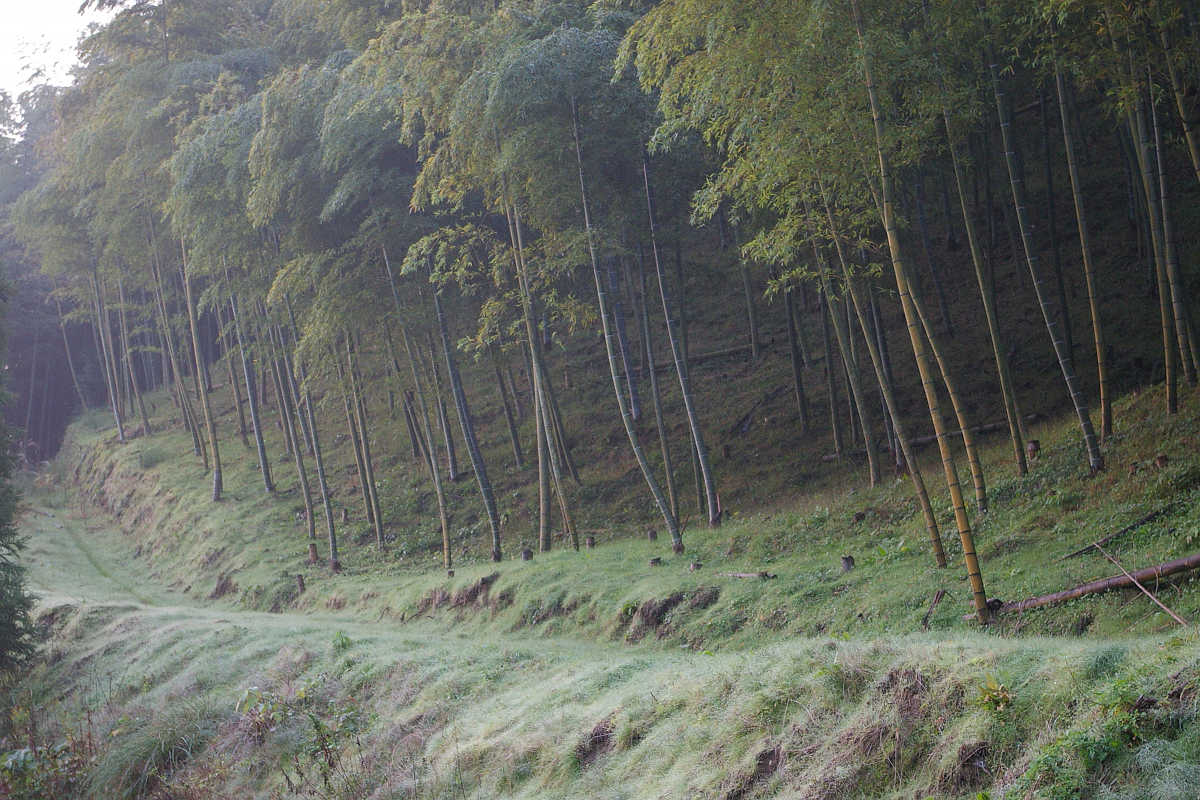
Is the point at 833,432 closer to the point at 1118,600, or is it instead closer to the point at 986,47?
the point at 986,47

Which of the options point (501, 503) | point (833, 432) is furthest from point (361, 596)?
point (833, 432)

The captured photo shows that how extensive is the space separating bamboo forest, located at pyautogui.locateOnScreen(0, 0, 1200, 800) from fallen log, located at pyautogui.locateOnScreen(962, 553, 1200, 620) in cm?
3

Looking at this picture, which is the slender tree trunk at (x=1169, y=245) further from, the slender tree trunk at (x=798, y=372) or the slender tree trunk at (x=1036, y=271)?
the slender tree trunk at (x=798, y=372)

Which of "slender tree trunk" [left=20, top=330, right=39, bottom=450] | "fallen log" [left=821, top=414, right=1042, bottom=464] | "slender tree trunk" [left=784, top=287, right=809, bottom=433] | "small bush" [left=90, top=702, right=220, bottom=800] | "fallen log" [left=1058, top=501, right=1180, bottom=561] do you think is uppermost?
"slender tree trunk" [left=20, top=330, right=39, bottom=450]

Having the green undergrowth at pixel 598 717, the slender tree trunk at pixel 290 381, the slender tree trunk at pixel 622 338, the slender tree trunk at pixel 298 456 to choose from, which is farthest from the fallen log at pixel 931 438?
the slender tree trunk at pixel 290 381

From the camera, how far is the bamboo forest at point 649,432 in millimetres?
4961

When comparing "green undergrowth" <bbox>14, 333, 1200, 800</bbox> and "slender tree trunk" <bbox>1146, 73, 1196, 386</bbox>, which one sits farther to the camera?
"slender tree trunk" <bbox>1146, 73, 1196, 386</bbox>

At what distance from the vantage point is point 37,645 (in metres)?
12.0

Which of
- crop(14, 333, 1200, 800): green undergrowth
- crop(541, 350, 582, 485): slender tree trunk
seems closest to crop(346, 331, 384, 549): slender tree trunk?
crop(14, 333, 1200, 800): green undergrowth

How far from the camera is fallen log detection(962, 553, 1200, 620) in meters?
5.11

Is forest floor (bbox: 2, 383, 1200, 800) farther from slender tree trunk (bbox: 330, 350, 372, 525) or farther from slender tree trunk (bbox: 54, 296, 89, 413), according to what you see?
slender tree trunk (bbox: 54, 296, 89, 413)

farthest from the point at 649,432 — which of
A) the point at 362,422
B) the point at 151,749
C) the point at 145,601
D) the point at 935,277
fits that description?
the point at 151,749

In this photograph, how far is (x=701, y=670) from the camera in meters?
5.50

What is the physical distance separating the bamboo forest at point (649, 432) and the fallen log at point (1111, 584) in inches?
1.1
